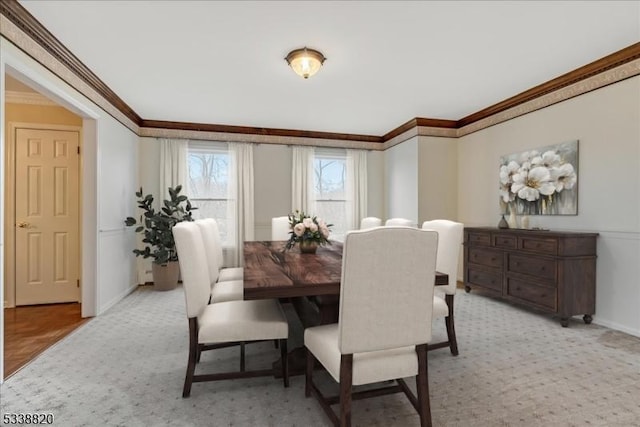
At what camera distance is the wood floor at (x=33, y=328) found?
98.3 inches

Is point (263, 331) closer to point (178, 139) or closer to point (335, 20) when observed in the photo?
point (335, 20)

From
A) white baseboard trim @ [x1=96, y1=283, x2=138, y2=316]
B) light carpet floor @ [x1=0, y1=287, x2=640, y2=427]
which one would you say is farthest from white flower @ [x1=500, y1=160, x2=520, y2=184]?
white baseboard trim @ [x1=96, y1=283, x2=138, y2=316]

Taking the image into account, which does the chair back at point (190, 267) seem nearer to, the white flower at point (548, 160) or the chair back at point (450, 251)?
the chair back at point (450, 251)

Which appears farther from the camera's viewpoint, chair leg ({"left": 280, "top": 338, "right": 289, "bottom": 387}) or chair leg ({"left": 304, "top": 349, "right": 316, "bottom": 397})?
chair leg ({"left": 280, "top": 338, "right": 289, "bottom": 387})

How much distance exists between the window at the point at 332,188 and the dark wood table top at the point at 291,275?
9.95 feet

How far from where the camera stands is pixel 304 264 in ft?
7.39

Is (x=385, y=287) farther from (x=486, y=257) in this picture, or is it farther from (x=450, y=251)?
(x=486, y=257)

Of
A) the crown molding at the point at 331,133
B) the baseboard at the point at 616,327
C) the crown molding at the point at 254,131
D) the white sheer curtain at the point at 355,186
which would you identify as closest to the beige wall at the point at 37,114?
the crown molding at the point at 331,133

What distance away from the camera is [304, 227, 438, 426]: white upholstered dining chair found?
1.42 meters

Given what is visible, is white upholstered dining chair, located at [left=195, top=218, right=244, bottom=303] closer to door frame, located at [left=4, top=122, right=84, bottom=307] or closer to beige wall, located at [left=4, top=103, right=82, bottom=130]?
door frame, located at [left=4, top=122, right=84, bottom=307]

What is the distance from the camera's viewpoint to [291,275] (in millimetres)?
1883

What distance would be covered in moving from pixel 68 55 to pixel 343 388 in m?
3.42

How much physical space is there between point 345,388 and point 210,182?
14.7 feet

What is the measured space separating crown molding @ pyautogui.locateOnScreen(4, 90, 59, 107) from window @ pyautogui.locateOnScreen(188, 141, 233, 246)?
183 centimetres
